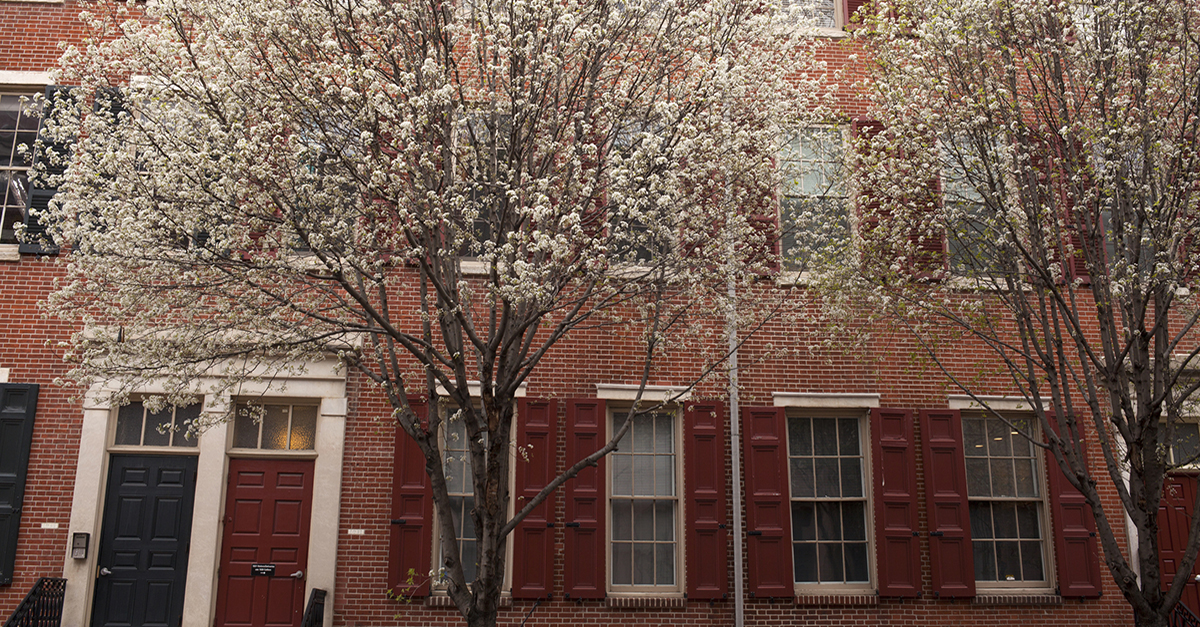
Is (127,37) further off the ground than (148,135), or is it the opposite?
(127,37)

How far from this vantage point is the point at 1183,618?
8.84m

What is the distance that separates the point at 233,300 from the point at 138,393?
2849 millimetres

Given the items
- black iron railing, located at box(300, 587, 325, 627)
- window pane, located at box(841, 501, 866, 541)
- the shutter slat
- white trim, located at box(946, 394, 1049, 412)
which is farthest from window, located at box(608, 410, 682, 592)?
white trim, located at box(946, 394, 1049, 412)

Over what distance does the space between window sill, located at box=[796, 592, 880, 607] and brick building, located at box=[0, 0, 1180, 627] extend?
2 centimetres

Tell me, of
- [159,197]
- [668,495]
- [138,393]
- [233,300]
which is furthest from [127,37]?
[668,495]

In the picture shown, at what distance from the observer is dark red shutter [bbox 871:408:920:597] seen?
348 inches

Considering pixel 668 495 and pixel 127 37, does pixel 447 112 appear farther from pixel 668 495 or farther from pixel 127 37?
pixel 668 495

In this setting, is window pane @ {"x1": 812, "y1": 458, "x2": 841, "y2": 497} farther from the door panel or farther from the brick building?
the door panel

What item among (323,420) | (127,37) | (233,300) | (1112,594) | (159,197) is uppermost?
(127,37)

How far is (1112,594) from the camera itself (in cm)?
911

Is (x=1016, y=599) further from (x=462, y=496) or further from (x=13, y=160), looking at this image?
(x=13, y=160)

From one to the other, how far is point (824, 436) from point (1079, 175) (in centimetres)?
391

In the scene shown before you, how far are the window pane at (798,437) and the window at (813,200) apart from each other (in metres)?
1.74

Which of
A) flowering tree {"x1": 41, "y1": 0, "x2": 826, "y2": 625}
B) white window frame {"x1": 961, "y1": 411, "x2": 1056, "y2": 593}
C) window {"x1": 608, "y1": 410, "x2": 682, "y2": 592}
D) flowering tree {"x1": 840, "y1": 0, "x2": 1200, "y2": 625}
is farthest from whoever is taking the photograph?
white window frame {"x1": 961, "y1": 411, "x2": 1056, "y2": 593}
